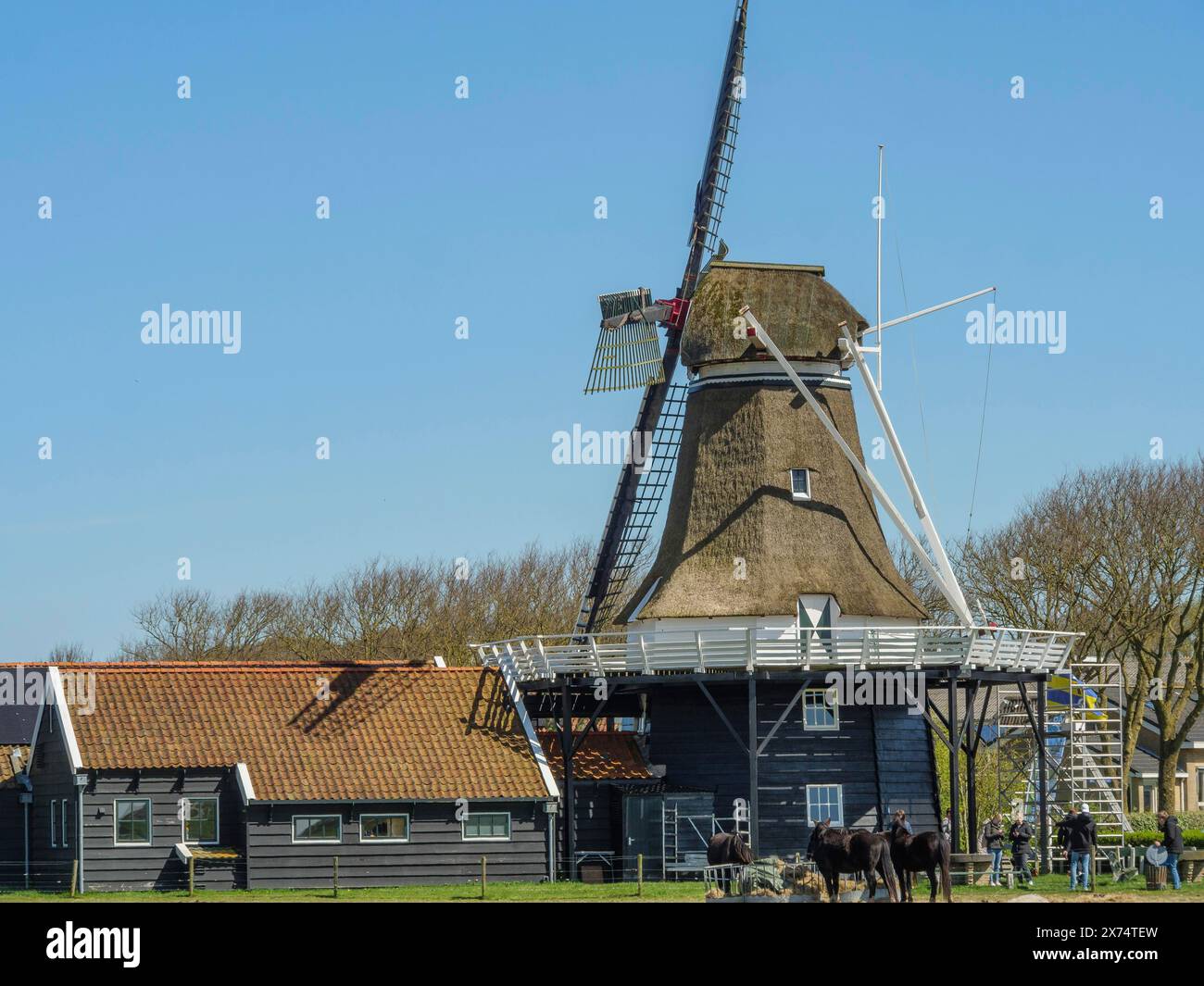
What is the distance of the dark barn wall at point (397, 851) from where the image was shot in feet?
119

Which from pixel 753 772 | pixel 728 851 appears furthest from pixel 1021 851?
pixel 728 851

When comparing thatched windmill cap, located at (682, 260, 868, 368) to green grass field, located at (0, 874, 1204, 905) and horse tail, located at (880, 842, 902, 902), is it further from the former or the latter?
horse tail, located at (880, 842, 902, 902)

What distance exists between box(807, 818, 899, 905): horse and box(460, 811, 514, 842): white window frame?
933 centimetres

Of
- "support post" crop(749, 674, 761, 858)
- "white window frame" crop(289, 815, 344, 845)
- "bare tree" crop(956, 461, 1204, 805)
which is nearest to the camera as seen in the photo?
"support post" crop(749, 674, 761, 858)

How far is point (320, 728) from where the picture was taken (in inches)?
1502

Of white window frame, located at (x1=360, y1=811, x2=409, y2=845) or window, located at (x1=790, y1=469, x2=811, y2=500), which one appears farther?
window, located at (x1=790, y1=469, x2=811, y2=500)

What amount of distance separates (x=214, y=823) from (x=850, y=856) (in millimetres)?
13240

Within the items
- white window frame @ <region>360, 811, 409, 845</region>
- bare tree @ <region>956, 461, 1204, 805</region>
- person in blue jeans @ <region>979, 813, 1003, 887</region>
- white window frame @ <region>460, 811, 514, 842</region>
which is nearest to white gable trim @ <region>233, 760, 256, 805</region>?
white window frame @ <region>360, 811, 409, 845</region>

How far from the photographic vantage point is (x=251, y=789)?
36250mm

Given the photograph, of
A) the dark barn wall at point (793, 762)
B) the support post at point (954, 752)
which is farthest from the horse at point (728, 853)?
the support post at point (954, 752)

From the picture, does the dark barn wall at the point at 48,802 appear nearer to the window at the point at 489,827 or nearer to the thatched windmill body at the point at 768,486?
the window at the point at 489,827

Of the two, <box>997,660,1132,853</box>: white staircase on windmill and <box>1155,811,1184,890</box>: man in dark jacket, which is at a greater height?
<box>997,660,1132,853</box>: white staircase on windmill

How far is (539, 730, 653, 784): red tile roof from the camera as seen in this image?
3912cm
